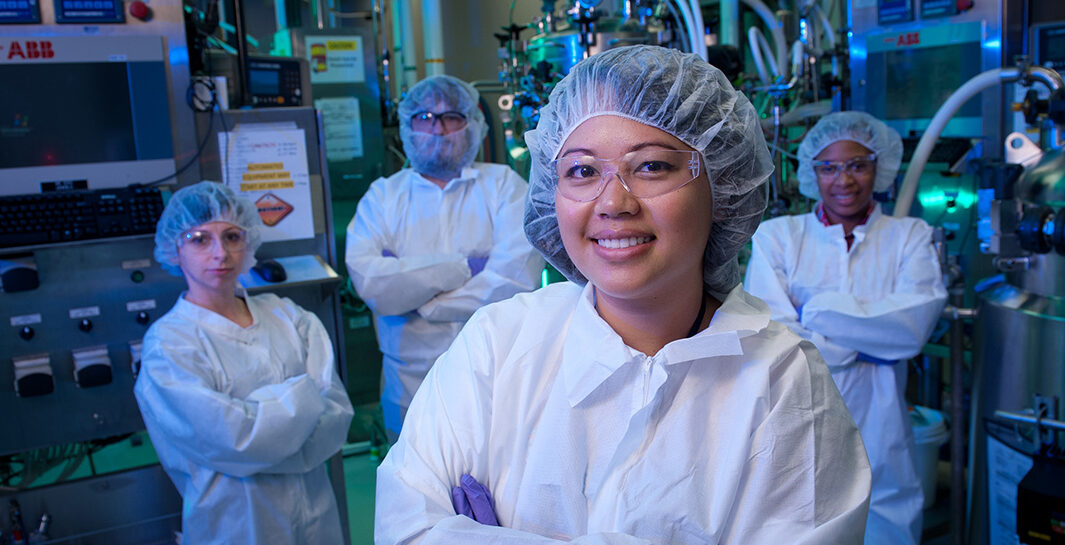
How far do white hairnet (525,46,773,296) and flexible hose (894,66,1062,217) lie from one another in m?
1.49

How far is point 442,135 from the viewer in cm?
281

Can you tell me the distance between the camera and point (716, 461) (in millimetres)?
1078

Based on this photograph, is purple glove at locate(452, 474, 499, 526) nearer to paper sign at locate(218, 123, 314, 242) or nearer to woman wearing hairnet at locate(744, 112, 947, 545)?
woman wearing hairnet at locate(744, 112, 947, 545)

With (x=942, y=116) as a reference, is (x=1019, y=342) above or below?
below

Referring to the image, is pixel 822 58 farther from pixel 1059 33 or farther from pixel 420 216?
pixel 420 216

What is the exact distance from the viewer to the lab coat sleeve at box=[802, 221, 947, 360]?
2.22 m

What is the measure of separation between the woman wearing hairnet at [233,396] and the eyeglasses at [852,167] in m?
1.54

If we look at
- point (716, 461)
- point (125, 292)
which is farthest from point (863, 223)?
point (125, 292)

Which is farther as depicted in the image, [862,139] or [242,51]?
[242,51]

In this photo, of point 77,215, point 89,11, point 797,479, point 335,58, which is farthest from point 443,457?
point 335,58

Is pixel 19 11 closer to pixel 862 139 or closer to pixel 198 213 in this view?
pixel 198 213

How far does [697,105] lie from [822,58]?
2550 mm

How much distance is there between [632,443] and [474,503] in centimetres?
23

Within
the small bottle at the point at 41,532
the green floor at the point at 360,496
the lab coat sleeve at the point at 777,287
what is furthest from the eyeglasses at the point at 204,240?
the lab coat sleeve at the point at 777,287
